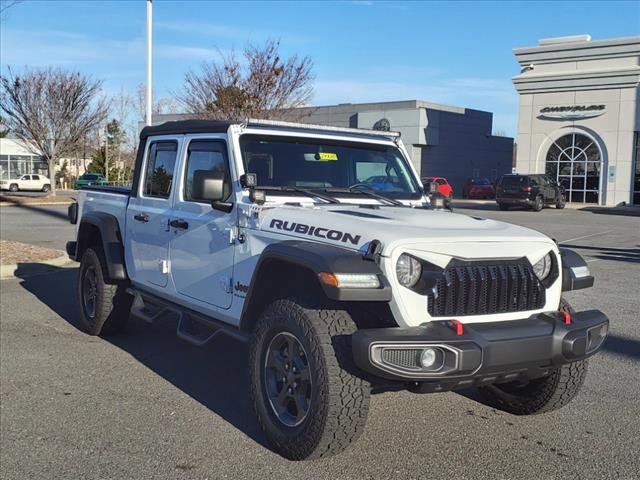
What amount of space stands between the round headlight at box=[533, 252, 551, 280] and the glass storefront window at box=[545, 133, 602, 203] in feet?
118

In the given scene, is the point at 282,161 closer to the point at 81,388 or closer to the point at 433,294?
the point at 433,294

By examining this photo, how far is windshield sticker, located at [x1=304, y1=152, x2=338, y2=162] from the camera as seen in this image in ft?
16.9

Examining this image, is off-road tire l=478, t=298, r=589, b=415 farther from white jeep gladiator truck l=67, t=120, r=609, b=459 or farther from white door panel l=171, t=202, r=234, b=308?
white door panel l=171, t=202, r=234, b=308

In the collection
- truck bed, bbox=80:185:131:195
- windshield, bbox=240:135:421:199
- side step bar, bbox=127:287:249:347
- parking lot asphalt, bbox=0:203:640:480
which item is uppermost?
windshield, bbox=240:135:421:199

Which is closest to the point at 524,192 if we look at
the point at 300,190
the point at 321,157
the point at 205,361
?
the point at 205,361

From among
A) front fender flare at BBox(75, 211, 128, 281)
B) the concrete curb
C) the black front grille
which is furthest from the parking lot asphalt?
the concrete curb


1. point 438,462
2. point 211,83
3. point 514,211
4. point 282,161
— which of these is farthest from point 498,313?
point 514,211

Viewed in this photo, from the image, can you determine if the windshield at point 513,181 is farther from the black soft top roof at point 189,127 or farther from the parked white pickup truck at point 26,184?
the parked white pickup truck at point 26,184

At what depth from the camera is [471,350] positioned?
3395mm

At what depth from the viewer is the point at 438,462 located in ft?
12.7

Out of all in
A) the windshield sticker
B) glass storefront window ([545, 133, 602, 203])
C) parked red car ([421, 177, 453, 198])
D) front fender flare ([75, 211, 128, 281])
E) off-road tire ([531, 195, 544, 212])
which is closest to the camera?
the windshield sticker

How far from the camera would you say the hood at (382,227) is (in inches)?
146

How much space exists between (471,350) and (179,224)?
2.66 m

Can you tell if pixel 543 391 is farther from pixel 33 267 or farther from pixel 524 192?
pixel 524 192
